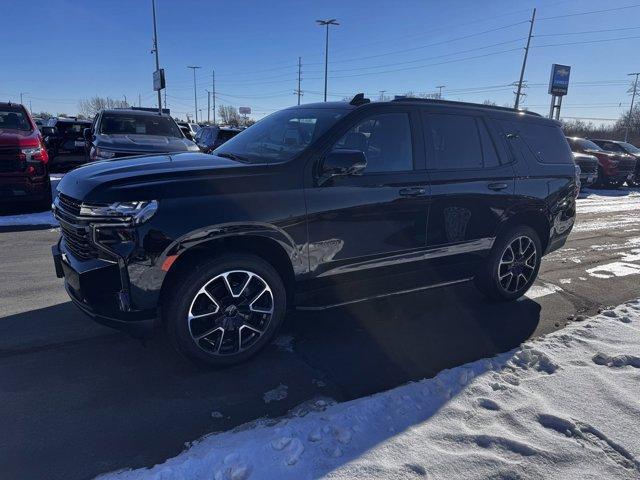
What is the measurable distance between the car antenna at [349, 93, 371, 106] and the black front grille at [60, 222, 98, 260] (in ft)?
7.53

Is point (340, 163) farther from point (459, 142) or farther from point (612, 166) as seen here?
point (612, 166)

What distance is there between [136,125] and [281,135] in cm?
720

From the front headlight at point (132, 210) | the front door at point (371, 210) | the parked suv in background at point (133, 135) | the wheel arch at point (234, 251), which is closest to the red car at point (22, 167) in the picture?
the parked suv in background at point (133, 135)

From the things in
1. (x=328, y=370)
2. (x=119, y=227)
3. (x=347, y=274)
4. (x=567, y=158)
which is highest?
(x=567, y=158)

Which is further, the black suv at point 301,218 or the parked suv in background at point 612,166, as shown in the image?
the parked suv in background at point 612,166

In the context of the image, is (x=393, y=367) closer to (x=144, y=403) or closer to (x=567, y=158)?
(x=144, y=403)

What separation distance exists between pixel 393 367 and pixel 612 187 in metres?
19.1

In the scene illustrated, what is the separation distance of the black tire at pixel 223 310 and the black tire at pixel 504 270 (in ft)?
7.76

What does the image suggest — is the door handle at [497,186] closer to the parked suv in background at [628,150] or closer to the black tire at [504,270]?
the black tire at [504,270]

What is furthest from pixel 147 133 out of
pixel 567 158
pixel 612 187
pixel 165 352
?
pixel 612 187

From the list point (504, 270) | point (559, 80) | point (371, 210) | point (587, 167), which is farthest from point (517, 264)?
point (559, 80)

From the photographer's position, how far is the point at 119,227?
9.32 feet

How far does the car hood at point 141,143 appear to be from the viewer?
338 inches

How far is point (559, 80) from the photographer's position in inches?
1137
